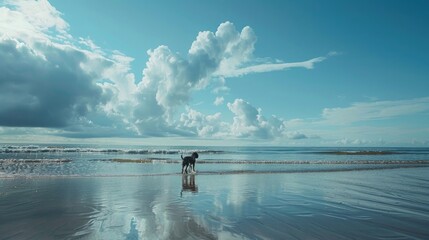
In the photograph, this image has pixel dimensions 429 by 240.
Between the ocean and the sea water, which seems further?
the sea water

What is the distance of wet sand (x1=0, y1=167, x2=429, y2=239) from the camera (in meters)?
9.05

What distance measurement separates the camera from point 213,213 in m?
11.6

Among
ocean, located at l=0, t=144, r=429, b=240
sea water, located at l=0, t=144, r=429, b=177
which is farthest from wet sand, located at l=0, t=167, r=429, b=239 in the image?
sea water, located at l=0, t=144, r=429, b=177

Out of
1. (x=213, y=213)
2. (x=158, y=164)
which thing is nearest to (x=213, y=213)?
(x=213, y=213)

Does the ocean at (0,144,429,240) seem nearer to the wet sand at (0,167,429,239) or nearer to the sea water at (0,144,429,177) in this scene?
the wet sand at (0,167,429,239)

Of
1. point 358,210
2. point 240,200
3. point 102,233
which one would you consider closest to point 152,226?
point 102,233

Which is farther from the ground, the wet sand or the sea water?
the sea water

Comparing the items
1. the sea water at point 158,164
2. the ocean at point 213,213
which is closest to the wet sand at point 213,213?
the ocean at point 213,213

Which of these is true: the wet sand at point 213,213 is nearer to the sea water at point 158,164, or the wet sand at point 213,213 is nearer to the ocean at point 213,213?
the ocean at point 213,213

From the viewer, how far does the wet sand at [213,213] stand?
29.7 feet

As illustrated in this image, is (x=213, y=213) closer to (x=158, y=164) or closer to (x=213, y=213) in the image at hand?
(x=213, y=213)

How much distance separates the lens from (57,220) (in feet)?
34.7

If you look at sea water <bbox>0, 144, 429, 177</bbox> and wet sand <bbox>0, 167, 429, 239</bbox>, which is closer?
wet sand <bbox>0, 167, 429, 239</bbox>

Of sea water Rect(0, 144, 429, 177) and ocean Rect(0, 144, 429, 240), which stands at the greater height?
sea water Rect(0, 144, 429, 177)
